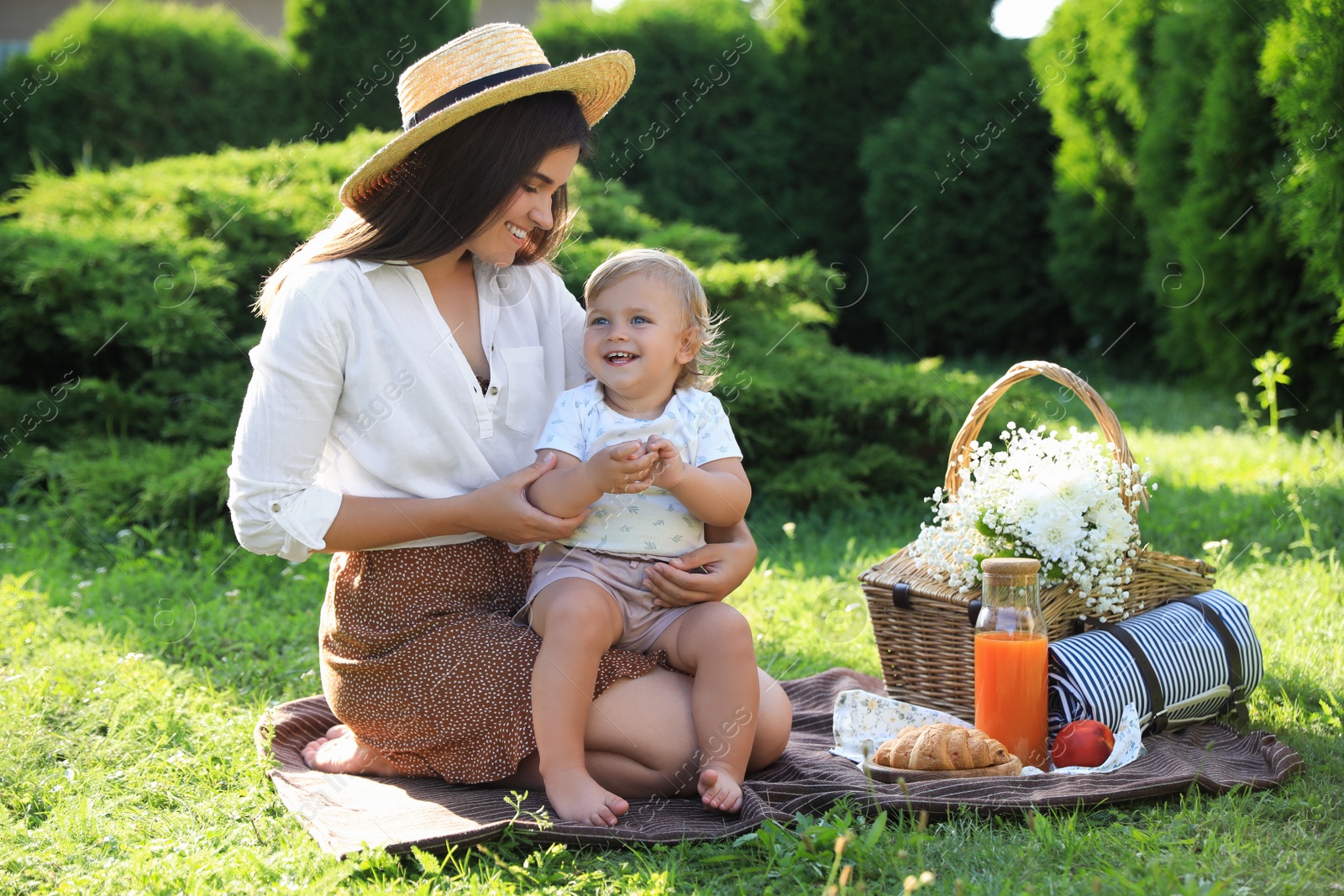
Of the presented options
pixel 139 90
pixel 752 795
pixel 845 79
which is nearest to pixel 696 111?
pixel 845 79

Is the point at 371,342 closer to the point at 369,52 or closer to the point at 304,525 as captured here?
the point at 304,525

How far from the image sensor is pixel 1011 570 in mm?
2613

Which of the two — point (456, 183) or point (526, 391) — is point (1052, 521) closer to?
point (526, 391)

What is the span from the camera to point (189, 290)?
5.48 metres

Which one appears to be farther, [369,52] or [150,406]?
[369,52]

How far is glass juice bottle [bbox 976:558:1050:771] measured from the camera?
262cm

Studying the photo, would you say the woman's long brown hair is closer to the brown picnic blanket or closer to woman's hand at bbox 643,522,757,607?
woman's hand at bbox 643,522,757,607

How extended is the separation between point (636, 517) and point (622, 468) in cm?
30

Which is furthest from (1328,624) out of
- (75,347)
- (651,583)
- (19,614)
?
(75,347)

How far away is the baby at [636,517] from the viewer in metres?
2.36

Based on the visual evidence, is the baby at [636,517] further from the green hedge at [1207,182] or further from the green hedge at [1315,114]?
the green hedge at [1207,182]

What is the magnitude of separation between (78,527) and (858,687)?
3.52 m

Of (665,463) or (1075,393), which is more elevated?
(1075,393)

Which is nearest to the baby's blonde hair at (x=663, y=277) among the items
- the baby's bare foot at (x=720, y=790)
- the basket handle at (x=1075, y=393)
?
the basket handle at (x=1075, y=393)
